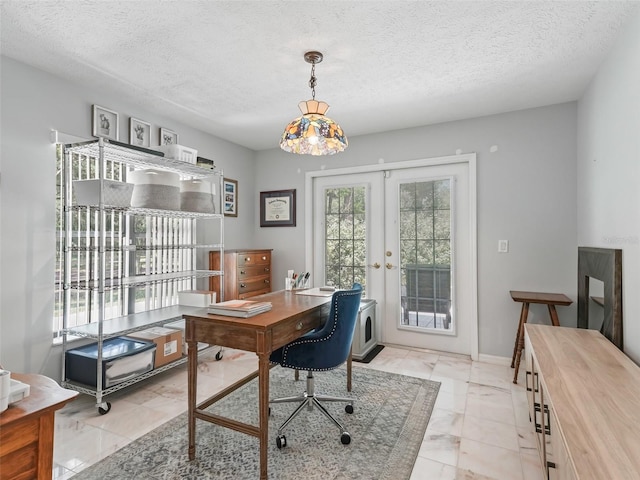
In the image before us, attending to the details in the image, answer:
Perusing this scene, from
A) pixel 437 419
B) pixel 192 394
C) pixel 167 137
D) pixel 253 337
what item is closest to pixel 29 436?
pixel 253 337

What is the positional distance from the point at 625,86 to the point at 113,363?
3710 millimetres

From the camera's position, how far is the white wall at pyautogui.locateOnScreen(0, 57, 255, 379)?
2.34m

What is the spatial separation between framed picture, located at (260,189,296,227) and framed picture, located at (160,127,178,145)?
1385 millimetres

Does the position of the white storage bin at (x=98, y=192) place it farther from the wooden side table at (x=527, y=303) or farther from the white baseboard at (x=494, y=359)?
the white baseboard at (x=494, y=359)

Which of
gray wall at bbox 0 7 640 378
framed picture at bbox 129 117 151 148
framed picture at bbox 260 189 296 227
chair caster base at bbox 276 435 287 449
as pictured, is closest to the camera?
chair caster base at bbox 276 435 287 449

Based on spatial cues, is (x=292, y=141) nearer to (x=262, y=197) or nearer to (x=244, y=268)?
(x=244, y=268)

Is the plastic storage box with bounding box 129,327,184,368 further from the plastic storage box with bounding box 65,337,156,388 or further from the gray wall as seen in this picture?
the gray wall

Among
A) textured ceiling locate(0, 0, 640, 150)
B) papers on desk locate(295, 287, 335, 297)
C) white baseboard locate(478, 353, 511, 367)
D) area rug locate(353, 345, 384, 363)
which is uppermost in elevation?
textured ceiling locate(0, 0, 640, 150)

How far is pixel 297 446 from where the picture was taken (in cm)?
204

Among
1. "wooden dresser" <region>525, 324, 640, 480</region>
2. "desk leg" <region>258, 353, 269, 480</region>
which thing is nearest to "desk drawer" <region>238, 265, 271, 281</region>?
"desk leg" <region>258, 353, 269, 480</region>

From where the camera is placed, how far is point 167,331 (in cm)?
316

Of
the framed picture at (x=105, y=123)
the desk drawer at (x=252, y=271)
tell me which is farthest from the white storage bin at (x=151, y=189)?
the desk drawer at (x=252, y=271)

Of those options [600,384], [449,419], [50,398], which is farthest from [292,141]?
[449,419]

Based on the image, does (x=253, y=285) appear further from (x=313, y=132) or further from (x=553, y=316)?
(x=553, y=316)
